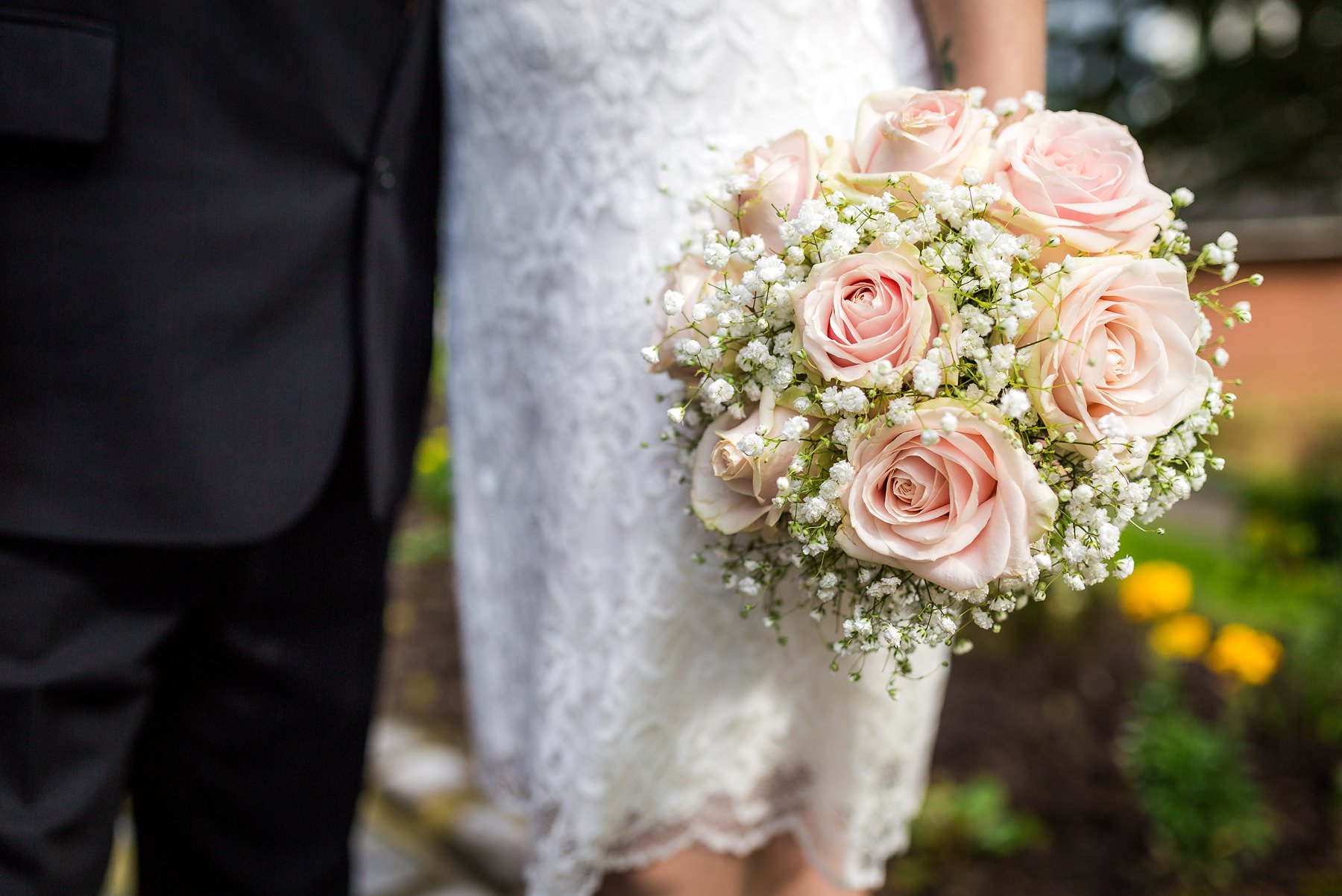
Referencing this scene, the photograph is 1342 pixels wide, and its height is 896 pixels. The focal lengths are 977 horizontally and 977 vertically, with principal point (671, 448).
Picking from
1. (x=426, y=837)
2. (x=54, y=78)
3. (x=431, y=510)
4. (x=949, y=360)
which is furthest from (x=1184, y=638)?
(x=431, y=510)

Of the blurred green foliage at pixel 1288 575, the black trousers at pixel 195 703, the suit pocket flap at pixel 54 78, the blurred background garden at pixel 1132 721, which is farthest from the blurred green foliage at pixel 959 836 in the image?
the suit pocket flap at pixel 54 78

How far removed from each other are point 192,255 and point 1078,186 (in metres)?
1.03

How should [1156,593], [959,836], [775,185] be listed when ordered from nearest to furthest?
[775,185]
[959,836]
[1156,593]

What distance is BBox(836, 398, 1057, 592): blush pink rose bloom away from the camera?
2.93 ft

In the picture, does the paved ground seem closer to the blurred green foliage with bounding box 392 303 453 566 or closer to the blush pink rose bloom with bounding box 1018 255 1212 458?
the blurred green foliage with bounding box 392 303 453 566

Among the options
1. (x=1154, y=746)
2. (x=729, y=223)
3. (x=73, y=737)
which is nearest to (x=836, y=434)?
(x=729, y=223)

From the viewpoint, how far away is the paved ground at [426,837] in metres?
2.62

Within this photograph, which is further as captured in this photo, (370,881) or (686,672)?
(370,881)

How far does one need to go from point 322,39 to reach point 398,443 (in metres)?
0.56

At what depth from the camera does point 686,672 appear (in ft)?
4.47

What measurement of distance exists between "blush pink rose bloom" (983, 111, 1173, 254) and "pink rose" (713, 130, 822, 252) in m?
0.19

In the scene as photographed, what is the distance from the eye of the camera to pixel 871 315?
94 cm

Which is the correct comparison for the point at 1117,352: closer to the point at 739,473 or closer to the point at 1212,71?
the point at 739,473

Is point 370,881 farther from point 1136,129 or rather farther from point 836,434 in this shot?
point 1136,129
